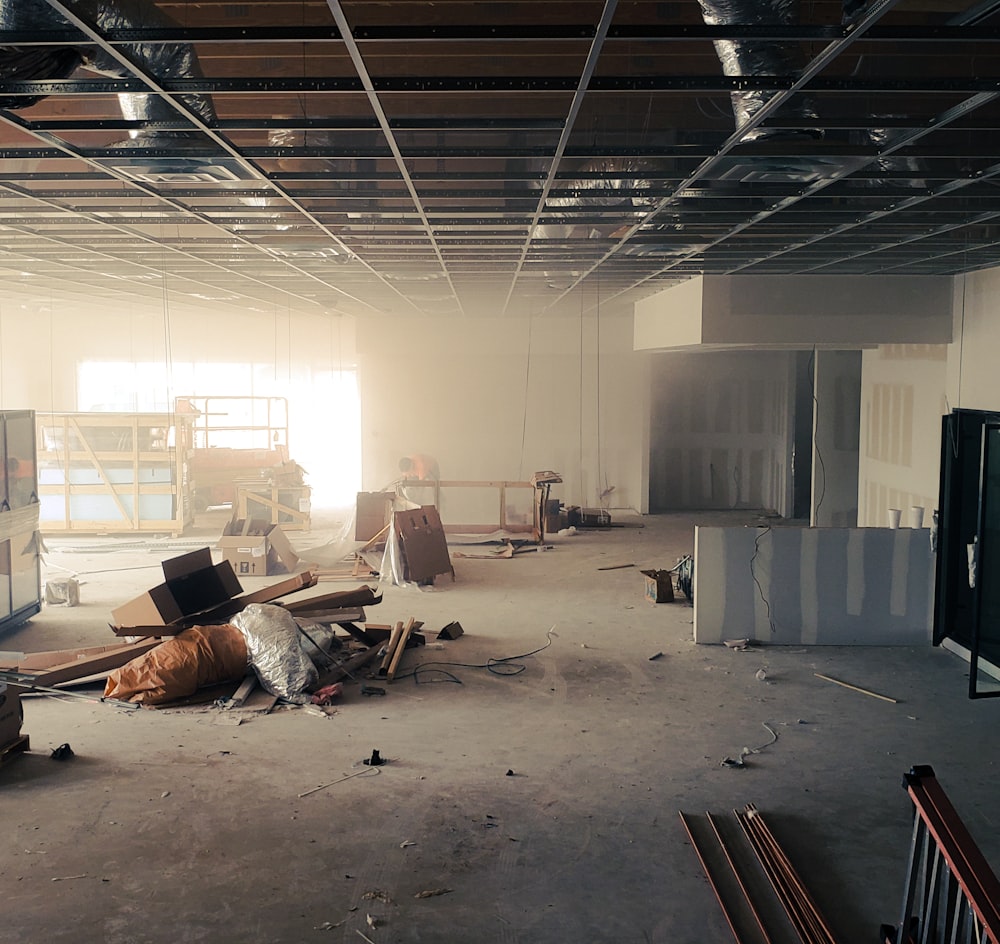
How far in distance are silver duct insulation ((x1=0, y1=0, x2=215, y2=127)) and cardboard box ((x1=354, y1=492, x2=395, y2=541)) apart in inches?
353

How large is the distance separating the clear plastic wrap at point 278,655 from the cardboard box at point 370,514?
18.8 feet

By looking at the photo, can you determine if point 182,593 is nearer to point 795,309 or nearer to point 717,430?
point 795,309

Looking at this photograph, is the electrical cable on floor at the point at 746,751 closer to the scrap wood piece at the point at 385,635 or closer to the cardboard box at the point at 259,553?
the scrap wood piece at the point at 385,635

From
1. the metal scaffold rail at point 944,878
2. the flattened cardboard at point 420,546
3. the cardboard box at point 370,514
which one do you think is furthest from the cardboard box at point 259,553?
the metal scaffold rail at point 944,878

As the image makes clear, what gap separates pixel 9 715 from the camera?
18.4ft

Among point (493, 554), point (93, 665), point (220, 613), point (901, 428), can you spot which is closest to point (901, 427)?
point (901, 428)

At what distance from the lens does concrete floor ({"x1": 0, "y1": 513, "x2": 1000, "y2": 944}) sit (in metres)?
4.09

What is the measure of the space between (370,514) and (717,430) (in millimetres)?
7094

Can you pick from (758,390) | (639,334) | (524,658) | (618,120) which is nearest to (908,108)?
(618,120)

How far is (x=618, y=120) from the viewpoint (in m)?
4.93

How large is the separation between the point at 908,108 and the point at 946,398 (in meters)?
5.23

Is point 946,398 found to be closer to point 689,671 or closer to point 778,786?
point 689,671

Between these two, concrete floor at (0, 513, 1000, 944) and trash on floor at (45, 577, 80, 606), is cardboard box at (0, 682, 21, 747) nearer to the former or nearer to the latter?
concrete floor at (0, 513, 1000, 944)

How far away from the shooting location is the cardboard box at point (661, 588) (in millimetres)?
9867
